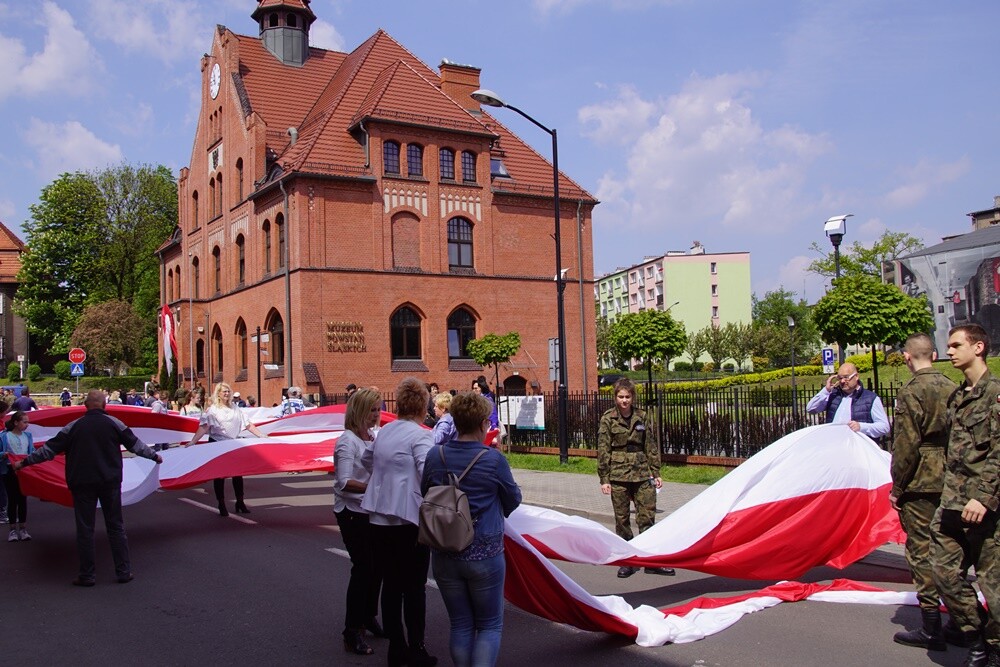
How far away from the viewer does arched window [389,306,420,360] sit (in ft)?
114

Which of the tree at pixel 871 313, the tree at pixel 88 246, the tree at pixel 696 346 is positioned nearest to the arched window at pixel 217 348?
the tree at pixel 88 246

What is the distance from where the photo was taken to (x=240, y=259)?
39.4m

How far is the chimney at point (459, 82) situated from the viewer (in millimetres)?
41469

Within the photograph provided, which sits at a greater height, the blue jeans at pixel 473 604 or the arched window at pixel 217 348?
the arched window at pixel 217 348

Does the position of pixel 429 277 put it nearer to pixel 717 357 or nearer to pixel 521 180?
pixel 521 180

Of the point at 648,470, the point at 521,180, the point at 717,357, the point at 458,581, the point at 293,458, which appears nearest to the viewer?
the point at 458,581

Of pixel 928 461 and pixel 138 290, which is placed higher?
pixel 138 290

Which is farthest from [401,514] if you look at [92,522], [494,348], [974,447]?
[494,348]

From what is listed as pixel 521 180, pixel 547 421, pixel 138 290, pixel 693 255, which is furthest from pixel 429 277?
pixel 693 255

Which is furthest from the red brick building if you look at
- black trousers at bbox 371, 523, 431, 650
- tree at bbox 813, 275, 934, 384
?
black trousers at bbox 371, 523, 431, 650

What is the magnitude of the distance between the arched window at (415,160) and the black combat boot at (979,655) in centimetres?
3152

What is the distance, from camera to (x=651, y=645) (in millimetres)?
6070

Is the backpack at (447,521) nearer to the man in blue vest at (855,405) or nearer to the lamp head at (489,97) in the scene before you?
the man in blue vest at (855,405)

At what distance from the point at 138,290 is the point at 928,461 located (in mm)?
63348
